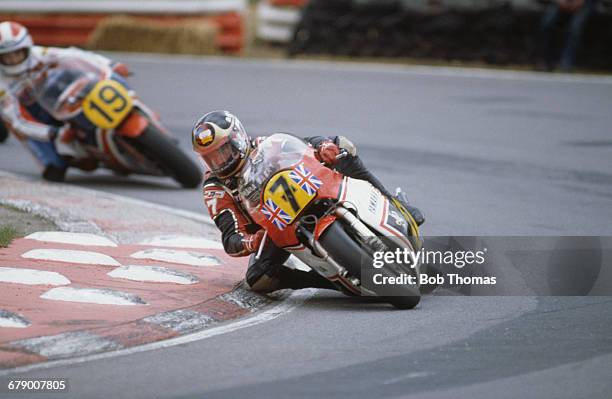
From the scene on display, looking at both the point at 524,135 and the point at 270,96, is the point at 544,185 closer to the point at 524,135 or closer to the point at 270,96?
the point at 524,135

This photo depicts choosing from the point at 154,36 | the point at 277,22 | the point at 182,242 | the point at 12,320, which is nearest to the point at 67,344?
the point at 12,320

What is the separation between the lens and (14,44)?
38.2 ft

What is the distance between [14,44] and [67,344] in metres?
6.09

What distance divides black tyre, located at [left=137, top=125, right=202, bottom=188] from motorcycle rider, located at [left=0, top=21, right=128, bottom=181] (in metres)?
0.84

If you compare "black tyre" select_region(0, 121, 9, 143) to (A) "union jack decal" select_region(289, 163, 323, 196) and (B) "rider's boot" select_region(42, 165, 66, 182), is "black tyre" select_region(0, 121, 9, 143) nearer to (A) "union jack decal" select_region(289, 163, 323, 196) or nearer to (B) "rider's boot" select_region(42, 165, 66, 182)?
(B) "rider's boot" select_region(42, 165, 66, 182)

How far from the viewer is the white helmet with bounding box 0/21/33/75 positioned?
11.6 meters

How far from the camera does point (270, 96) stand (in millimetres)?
18281

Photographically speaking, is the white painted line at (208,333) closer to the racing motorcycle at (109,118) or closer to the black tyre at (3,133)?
the racing motorcycle at (109,118)

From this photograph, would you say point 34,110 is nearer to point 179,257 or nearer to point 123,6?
point 179,257

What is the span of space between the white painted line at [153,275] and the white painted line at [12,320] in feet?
3.90

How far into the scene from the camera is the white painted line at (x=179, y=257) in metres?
8.31

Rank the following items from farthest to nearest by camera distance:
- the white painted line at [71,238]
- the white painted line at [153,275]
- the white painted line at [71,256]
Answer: the white painted line at [71,238], the white painted line at [71,256], the white painted line at [153,275]

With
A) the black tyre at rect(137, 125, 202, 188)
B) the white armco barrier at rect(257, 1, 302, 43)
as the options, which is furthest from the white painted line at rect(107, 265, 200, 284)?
the white armco barrier at rect(257, 1, 302, 43)

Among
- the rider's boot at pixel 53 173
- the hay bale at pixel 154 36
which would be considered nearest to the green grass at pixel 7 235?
the rider's boot at pixel 53 173
